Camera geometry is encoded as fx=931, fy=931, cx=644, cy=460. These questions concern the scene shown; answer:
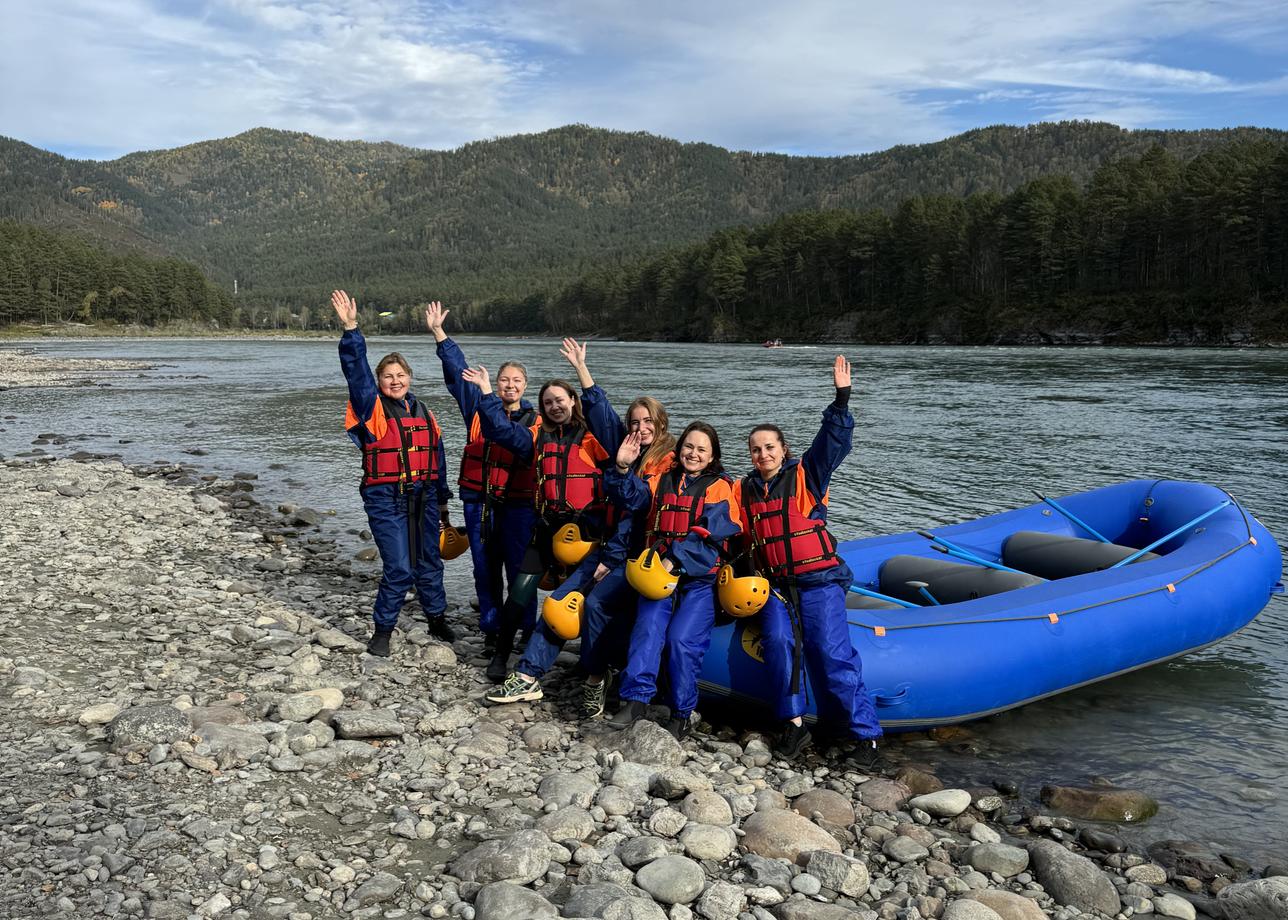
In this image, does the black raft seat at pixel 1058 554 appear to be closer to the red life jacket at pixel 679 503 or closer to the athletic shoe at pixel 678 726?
the red life jacket at pixel 679 503

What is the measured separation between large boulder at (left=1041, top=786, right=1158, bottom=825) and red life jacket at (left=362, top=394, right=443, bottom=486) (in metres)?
4.20

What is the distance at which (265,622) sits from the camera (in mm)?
6957

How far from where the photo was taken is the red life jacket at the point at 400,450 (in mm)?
6000

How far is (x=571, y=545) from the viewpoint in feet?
18.9

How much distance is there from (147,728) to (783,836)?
3.17m

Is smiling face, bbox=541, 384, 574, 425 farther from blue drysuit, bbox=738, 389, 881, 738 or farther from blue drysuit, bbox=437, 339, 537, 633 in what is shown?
blue drysuit, bbox=738, 389, 881, 738

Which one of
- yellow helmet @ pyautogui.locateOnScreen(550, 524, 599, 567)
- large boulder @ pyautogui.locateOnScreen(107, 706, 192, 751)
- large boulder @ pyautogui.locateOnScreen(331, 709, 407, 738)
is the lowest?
large boulder @ pyautogui.locateOnScreen(331, 709, 407, 738)

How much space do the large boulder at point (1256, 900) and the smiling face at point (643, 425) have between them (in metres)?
3.49

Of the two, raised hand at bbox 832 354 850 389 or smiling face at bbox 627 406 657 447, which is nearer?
raised hand at bbox 832 354 850 389

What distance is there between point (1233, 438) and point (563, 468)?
17.0m

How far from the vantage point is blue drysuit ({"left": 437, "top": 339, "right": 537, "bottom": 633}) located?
6.18m

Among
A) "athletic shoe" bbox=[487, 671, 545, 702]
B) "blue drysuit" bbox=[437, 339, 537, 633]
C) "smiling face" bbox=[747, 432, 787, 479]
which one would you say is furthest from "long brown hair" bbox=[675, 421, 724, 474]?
"athletic shoe" bbox=[487, 671, 545, 702]

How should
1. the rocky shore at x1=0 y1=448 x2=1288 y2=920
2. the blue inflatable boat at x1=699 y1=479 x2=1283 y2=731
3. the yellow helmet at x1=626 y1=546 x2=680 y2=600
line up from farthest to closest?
the blue inflatable boat at x1=699 y1=479 x2=1283 y2=731, the yellow helmet at x1=626 y1=546 x2=680 y2=600, the rocky shore at x1=0 y1=448 x2=1288 y2=920

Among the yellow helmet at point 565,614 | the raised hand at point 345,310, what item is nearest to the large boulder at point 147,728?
the yellow helmet at point 565,614
